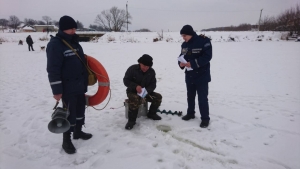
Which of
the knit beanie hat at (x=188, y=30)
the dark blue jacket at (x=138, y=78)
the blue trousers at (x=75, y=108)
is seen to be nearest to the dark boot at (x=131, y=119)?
the dark blue jacket at (x=138, y=78)

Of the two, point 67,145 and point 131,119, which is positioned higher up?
point 131,119

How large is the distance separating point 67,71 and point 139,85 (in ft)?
4.27

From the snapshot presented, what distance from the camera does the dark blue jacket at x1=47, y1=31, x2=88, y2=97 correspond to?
241 centimetres

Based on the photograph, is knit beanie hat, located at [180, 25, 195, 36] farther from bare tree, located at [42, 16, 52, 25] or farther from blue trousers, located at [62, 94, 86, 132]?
bare tree, located at [42, 16, 52, 25]

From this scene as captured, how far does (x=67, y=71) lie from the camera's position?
2.56 meters

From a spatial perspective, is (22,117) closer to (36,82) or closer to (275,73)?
(36,82)

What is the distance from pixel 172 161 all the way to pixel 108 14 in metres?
62.4

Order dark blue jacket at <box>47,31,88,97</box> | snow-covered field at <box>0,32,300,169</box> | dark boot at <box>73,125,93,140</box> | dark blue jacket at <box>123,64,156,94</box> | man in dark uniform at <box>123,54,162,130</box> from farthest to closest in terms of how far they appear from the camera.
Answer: dark blue jacket at <box>123,64,156,94</box>
man in dark uniform at <box>123,54,162,130</box>
dark boot at <box>73,125,93,140</box>
snow-covered field at <box>0,32,300,169</box>
dark blue jacket at <box>47,31,88,97</box>

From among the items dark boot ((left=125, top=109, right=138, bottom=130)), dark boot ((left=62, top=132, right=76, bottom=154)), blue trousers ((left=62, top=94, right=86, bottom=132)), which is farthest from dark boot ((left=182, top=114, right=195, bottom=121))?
dark boot ((left=62, top=132, right=76, bottom=154))

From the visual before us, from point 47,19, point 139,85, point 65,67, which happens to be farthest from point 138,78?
point 47,19

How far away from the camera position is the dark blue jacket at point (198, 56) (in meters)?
3.18

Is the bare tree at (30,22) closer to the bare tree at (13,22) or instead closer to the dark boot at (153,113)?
the bare tree at (13,22)

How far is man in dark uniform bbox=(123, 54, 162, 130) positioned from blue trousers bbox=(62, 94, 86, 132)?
800mm

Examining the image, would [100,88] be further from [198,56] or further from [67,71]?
[198,56]
